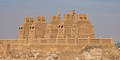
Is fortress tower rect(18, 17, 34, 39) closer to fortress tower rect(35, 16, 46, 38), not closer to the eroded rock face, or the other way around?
fortress tower rect(35, 16, 46, 38)

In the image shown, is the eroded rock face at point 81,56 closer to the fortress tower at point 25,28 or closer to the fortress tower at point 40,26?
the fortress tower at point 40,26

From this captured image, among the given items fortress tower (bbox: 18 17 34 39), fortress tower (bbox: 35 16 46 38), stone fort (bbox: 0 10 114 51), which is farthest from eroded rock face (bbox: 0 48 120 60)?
fortress tower (bbox: 18 17 34 39)

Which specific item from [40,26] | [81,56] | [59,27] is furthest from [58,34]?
[81,56]

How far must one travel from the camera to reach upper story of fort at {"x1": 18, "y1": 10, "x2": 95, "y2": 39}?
186 feet

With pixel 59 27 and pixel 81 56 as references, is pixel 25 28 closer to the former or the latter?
pixel 59 27

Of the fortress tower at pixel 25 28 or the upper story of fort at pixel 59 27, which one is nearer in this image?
the upper story of fort at pixel 59 27

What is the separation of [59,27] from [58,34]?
1.28 meters

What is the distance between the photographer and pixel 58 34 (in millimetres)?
57969

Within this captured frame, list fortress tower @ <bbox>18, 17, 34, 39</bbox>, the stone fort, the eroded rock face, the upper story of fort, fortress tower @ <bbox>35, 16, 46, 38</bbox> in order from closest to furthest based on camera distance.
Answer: the eroded rock face < the stone fort < the upper story of fort < fortress tower @ <bbox>35, 16, 46, 38</bbox> < fortress tower @ <bbox>18, 17, 34, 39</bbox>

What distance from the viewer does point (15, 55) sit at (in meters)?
48.2

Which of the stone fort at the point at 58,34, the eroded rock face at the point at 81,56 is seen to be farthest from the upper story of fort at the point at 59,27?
the eroded rock face at the point at 81,56

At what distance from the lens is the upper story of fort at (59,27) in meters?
56.7

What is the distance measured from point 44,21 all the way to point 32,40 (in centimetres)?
742

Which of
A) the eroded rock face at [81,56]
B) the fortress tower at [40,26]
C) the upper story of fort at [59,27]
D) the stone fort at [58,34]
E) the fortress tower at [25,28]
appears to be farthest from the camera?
the fortress tower at [25,28]
